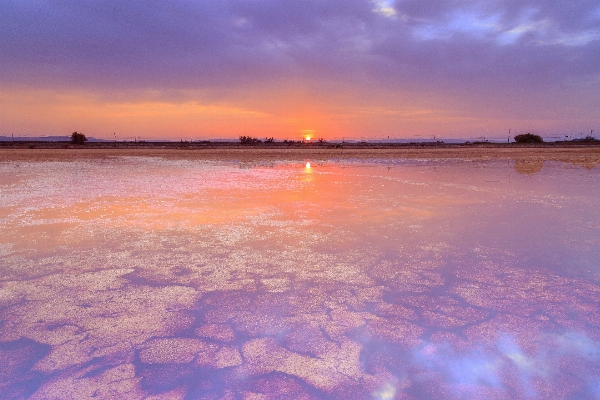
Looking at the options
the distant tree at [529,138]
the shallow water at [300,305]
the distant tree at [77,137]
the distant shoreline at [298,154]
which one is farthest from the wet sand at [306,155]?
the distant tree at [529,138]

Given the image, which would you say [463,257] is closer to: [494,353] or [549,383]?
[494,353]

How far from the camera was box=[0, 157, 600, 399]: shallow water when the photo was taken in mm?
2324

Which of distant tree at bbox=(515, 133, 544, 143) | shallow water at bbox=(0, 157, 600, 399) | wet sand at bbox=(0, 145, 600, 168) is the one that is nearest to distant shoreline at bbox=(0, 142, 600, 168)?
wet sand at bbox=(0, 145, 600, 168)

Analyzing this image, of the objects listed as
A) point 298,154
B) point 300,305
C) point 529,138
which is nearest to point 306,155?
point 298,154

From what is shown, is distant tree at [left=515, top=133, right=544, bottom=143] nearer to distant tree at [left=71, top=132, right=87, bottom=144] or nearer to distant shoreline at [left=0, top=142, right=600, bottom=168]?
distant shoreline at [left=0, top=142, right=600, bottom=168]

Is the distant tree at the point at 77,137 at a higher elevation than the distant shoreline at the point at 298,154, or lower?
higher

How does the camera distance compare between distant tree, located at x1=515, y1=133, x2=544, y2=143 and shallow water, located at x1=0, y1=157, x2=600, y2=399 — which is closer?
shallow water, located at x1=0, y1=157, x2=600, y2=399

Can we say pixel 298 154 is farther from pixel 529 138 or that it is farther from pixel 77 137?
pixel 529 138

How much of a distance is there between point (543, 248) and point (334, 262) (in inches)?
106

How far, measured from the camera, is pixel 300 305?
3.30 metres

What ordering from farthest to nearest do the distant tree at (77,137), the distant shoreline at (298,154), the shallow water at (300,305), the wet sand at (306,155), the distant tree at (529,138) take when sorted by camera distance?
the distant tree at (529,138) → the distant tree at (77,137) → the distant shoreline at (298,154) → the wet sand at (306,155) → the shallow water at (300,305)

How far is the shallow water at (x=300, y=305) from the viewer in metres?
2.32

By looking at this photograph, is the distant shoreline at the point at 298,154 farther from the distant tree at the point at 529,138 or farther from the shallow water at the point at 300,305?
the distant tree at the point at 529,138

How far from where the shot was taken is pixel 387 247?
4.94 metres
